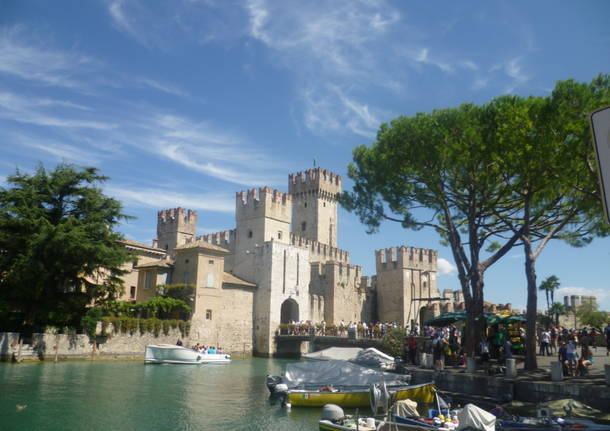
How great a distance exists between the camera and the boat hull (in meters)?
13.8

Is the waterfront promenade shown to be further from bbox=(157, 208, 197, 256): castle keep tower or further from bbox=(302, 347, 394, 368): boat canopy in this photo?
bbox=(157, 208, 197, 256): castle keep tower

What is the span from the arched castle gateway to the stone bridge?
0.90 metres

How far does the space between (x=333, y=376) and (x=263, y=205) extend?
26.2m

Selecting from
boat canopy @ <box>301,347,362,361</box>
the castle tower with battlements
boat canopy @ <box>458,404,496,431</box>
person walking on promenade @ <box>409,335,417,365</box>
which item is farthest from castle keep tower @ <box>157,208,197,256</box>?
boat canopy @ <box>458,404,496,431</box>

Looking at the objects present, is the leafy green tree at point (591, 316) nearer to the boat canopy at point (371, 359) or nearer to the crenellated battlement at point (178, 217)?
the boat canopy at point (371, 359)

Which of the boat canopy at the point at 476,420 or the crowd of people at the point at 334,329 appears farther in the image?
the crowd of people at the point at 334,329

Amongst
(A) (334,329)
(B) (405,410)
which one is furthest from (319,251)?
(B) (405,410)

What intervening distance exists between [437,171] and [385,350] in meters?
16.1

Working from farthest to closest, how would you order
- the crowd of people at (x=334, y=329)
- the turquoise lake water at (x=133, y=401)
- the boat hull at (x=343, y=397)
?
the crowd of people at (x=334, y=329), the boat hull at (x=343, y=397), the turquoise lake water at (x=133, y=401)

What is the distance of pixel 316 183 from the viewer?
49438 millimetres

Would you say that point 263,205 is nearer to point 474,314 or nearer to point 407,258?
point 407,258

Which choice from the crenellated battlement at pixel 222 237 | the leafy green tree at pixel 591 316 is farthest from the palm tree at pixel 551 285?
the crenellated battlement at pixel 222 237

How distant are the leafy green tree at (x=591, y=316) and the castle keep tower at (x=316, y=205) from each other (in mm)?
22534

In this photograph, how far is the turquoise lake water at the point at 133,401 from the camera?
11.4 m
